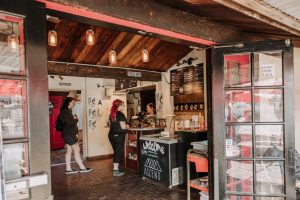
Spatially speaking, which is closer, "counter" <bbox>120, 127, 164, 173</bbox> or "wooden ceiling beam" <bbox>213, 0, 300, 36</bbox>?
"wooden ceiling beam" <bbox>213, 0, 300, 36</bbox>

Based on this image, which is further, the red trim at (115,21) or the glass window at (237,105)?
the glass window at (237,105)

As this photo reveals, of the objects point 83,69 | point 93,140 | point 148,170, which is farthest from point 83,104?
point 148,170

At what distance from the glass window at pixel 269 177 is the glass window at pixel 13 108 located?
2.64 meters

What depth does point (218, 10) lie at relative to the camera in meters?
2.58

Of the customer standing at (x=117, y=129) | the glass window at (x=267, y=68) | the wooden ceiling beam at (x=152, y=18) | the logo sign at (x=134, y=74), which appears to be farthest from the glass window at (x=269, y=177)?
the logo sign at (x=134, y=74)

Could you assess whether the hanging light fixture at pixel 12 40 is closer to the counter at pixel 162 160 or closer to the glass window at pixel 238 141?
the glass window at pixel 238 141

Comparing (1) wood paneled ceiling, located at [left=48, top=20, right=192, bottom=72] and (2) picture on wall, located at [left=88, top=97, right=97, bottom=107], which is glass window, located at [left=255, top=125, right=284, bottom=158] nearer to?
(1) wood paneled ceiling, located at [left=48, top=20, right=192, bottom=72]

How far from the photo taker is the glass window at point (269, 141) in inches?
117

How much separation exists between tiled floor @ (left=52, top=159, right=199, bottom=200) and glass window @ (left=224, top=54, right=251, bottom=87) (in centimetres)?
248

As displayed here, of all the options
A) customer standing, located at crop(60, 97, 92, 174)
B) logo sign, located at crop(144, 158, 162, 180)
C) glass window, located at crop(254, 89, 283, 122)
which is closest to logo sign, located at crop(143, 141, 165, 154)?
logo sign, located at crop(144, 158, 162, 180)

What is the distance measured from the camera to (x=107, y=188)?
513 centimetres

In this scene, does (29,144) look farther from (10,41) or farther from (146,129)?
(146,129)

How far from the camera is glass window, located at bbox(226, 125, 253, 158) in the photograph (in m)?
3.04

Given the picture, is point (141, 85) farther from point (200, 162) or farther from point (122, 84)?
point (200, 162)
